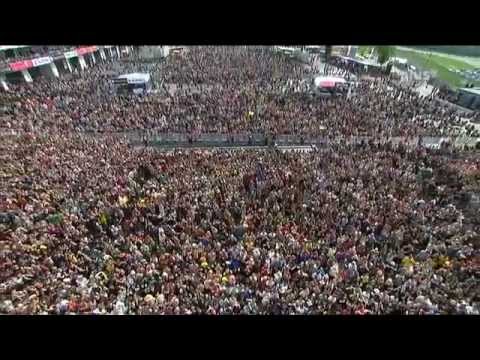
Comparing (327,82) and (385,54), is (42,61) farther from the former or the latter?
(385,54)

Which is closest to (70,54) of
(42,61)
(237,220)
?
(42,61)

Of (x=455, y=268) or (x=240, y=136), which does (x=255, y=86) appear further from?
(x=455, y=268)

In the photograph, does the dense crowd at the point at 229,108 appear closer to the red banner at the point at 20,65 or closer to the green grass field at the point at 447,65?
the red banner at the point at 20,65

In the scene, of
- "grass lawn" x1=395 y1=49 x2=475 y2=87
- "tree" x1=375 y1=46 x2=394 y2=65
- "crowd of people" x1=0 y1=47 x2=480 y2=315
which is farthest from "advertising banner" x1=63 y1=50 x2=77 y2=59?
"grass lawn" x1=395 y1=49 x2=475 y2=87

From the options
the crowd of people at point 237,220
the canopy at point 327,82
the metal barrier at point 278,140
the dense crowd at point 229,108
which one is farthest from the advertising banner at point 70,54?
the canopy at point 327,82

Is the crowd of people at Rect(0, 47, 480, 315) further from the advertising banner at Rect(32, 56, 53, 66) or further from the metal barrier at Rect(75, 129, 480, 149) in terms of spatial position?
the advertising banner at Rect(32, 56, 53, 66)
